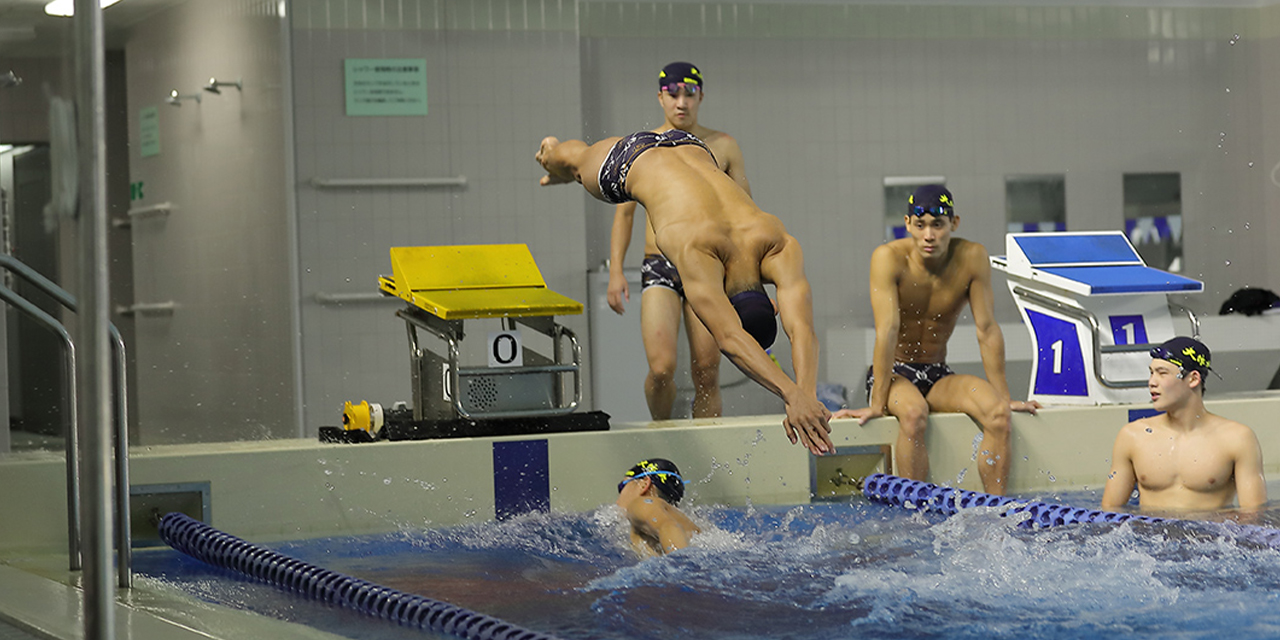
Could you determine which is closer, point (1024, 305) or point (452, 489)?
point (452, 489)

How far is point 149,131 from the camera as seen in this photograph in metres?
8.19

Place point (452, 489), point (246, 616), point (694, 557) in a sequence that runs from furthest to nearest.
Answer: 1. point (452, 489)
2. point (694, 557)
3. point (246, 616)

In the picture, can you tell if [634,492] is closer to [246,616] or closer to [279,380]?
[246,616]

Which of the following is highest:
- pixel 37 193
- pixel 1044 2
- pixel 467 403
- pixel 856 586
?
pixel 1044 2

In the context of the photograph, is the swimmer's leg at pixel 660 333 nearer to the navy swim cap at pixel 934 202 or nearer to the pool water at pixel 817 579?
the pool water at pixel 817 579

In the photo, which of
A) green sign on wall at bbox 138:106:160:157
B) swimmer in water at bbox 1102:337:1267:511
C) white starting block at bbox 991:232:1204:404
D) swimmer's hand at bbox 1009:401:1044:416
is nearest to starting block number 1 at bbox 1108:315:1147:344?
white starting block at bbox 991:232:1204:404

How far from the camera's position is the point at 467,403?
14.5 ft

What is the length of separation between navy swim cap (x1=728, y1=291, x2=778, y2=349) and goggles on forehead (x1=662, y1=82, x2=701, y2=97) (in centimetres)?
154

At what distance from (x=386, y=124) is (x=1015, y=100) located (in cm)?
439

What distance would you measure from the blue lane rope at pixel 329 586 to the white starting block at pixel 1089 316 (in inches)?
130

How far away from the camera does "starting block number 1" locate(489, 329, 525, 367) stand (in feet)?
14.7

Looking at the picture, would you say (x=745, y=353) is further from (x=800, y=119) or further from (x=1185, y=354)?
(x=800, y=119)

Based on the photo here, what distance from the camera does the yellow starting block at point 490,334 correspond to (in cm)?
441

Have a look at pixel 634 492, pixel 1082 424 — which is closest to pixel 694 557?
pixel 634 492
